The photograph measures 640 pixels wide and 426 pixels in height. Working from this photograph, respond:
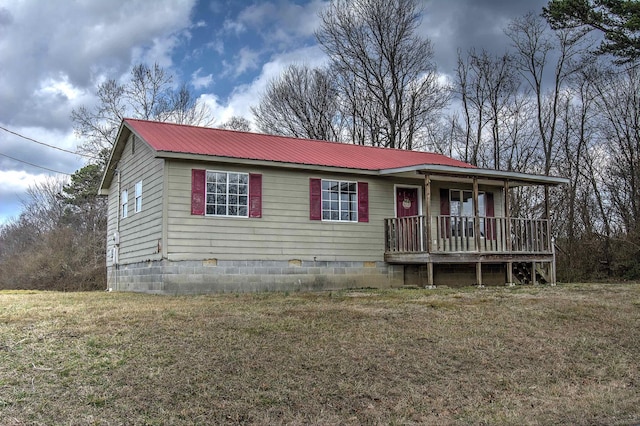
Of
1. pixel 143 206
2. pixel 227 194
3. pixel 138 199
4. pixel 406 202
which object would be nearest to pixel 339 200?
pixel 406 202

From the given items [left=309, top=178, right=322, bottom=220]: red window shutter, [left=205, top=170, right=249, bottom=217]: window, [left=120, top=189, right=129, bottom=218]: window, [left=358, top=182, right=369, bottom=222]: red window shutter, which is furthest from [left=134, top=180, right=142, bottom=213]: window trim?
[left=358, top=182, right=369, bottom=222]: red window shutter

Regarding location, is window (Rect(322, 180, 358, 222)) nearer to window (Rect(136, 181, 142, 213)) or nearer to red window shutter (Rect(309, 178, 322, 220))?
red window shutter (Rect(309, 178, 322, 220))

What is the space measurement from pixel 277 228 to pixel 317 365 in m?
8.01

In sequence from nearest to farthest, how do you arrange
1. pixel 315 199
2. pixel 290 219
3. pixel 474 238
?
pixel 290 219 < pixel 315 199 < pixel 474 238

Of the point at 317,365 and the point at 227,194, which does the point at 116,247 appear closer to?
the point at 227,194

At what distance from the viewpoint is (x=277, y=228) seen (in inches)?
547

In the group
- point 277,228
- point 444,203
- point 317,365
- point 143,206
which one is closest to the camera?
point 317,365

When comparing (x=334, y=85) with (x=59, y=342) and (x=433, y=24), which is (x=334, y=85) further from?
(x=59, y=342)

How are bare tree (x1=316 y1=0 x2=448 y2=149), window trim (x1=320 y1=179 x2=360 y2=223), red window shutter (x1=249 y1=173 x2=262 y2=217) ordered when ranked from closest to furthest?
red window shutter (x1=249 y1=173 x2=262 y2=217)
window trim (x1=320 y1=179 x2=360 y2=223)
bare tree (x1=316 y1=0 x2=448 y2=149)

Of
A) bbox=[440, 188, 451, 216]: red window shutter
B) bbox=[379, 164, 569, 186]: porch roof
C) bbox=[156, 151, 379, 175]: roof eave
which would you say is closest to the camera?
bbox=[156, 151, 379, 175]: roof eave

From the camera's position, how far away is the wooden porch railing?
14664 millimetres

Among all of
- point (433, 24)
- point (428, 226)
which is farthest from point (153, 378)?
point (433, 24)

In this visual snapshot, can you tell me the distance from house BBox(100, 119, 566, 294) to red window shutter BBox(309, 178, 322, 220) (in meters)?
0.03

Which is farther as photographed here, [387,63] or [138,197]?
[387,63]
